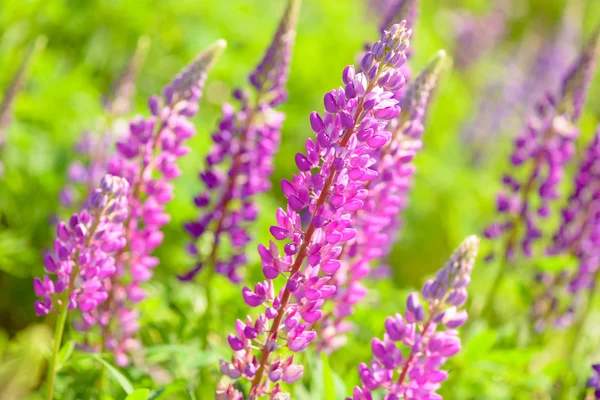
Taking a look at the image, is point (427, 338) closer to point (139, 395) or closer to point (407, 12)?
Result: point (139, 395)

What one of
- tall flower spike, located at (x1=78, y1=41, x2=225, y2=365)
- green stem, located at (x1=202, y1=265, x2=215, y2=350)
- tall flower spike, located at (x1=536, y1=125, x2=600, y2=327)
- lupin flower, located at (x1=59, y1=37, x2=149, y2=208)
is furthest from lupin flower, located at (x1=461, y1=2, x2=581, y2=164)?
tall flower spike, located at (x1=78, y1=41, x2=225, y2=365)

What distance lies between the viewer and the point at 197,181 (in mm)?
4781

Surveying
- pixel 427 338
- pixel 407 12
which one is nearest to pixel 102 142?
pixel 407 12

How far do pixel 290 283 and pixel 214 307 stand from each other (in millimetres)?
1400

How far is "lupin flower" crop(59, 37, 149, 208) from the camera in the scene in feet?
11.8

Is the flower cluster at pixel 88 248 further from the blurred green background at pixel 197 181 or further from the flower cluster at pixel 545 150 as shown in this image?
the flower cluster at pixel 545 150

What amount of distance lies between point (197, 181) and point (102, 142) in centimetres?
110

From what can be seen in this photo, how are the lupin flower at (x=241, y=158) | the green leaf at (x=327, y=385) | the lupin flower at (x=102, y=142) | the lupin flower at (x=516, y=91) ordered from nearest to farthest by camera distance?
1. the green leaf at (x=327, y=385)
2. the lupin flower at (x=241, y=158)
3. the lupin flower at (x=102, y=142)
4. the lupin flower at (x=516, y=91)

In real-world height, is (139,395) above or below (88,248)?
below

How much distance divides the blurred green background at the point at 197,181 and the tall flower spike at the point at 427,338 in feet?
1.12

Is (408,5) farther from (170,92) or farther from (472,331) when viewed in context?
(472,331)

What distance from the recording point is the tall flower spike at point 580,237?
3396mm

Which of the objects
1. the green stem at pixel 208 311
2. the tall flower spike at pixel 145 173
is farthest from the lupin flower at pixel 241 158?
the tall flower spike at pixel 145 173

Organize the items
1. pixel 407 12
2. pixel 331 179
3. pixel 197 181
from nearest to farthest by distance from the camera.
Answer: pixel 331 179, pixel 407 12, pixel 197 181
